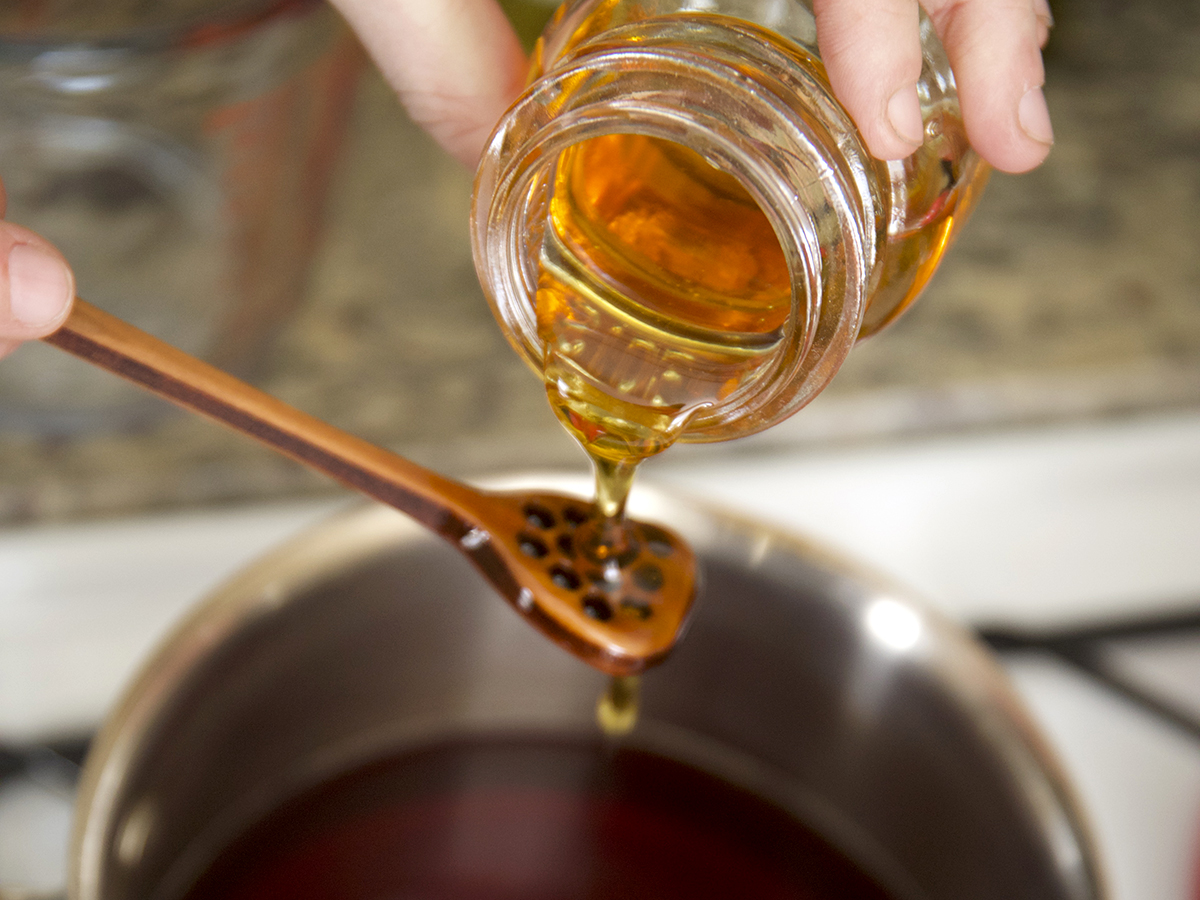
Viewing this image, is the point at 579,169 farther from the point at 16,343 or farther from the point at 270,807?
the point at 270,807

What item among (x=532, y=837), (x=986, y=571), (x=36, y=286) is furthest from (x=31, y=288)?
(x=986, y=571)

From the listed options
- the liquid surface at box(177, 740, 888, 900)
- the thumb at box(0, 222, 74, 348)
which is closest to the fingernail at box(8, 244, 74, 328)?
the thumb at box(0, 222, 74, 348)

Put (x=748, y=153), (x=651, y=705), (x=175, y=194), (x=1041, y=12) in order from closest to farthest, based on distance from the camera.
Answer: (x=748, y=153), (x=1041, y=12), (x=651, y=705), (x=175, y=194)

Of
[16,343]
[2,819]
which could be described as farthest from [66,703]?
[16,343]

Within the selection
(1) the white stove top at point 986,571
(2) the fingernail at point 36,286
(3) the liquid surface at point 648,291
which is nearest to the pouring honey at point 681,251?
(3) the liquid surface at point 648,291

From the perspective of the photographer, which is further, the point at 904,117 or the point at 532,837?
the point at 532,837

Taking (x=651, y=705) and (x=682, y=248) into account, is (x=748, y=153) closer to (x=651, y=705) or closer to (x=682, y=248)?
(x=682, y=248)

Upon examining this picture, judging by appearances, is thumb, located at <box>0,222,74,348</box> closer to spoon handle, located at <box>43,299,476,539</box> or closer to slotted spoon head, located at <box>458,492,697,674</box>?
spoon handle, located at <box>43,299,476,539</box>
